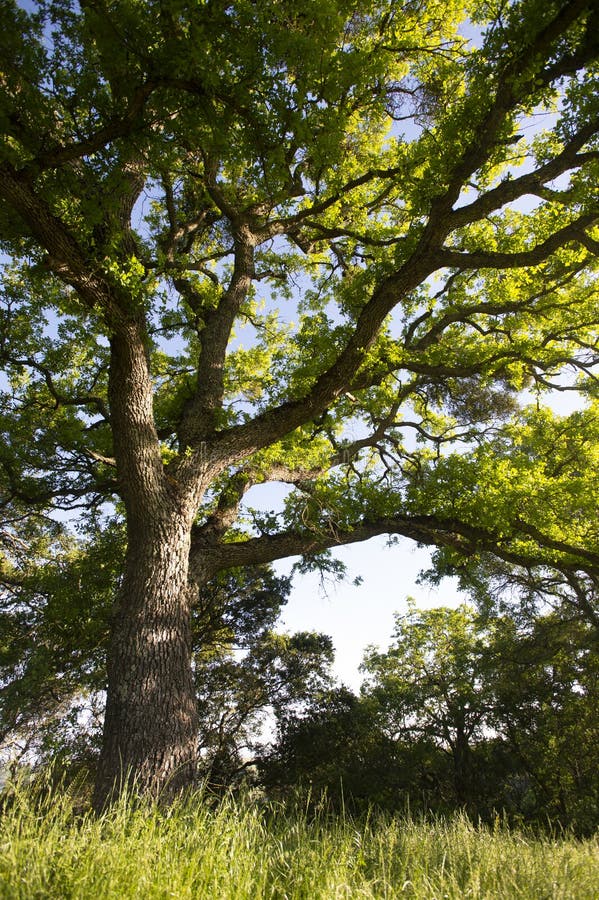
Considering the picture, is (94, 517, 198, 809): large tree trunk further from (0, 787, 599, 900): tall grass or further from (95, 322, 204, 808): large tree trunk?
(0, 787, 599, 900): tall grass

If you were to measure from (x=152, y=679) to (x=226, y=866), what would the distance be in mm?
2567

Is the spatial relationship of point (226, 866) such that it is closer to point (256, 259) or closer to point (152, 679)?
point (152, 679)

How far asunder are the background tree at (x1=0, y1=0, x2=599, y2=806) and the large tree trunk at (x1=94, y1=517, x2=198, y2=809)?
0.02m

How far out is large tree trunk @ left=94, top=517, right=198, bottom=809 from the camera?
4.22 m

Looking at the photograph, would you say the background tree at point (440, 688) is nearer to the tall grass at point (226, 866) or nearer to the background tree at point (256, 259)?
the background tree at point (256, 259)

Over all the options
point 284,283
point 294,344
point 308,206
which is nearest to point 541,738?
point 294,344

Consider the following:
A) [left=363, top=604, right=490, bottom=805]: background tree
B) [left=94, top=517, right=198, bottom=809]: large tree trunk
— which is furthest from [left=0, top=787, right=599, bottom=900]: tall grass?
[left=363, top=604, right=490, bottom=805]: background tree

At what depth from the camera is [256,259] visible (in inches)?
395

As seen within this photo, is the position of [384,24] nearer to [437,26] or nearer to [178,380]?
[437,26]

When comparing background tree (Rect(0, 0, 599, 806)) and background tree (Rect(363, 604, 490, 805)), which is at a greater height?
background tree (Rect(0, 0, 599, 806))

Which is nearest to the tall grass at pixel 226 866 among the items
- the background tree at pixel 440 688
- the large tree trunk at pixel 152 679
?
the large tree trunk at pixel 152 679

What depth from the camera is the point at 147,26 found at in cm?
430

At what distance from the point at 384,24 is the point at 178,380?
6.74 meters

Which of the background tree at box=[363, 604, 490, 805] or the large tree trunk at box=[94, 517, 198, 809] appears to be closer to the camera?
the large tree trunk at box=[94, 517, 198, 809]
